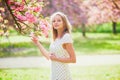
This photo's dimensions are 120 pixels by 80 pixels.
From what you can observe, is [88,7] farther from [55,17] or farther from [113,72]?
[55,17]

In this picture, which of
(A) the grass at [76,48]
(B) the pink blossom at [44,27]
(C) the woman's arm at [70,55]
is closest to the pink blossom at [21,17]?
(B) the pink blossom at [44,27]

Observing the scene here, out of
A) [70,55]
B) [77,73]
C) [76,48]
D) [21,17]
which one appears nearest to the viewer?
[70,55]

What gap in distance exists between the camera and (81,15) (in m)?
36.4

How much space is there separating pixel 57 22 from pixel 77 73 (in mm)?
8019

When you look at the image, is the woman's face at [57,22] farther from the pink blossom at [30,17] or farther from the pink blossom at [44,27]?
the pink blossom at [30,17]

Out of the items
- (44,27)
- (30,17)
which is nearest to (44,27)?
(44,27)

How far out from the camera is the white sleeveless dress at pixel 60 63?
6.71 metres

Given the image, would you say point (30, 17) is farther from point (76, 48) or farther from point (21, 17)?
point (76, 48)

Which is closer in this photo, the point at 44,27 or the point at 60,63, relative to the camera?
the point at 60,63

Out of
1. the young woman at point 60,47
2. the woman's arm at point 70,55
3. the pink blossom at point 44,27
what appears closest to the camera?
the woman's arm at point 70,55

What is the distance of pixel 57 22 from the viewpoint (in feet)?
22.3

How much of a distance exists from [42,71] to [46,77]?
1.72m

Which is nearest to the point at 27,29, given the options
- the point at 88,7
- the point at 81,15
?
the point at 81,15

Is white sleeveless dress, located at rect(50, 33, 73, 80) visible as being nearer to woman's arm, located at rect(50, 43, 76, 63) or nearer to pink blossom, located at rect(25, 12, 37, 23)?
woman's arm, located at rect(50, 43, 76, 63)
